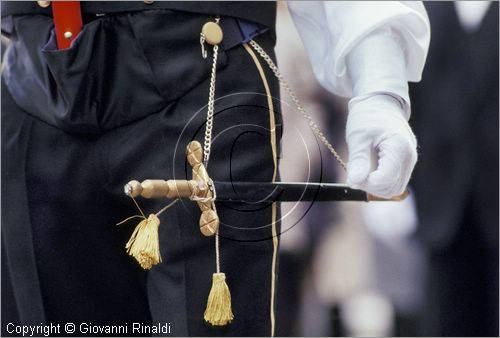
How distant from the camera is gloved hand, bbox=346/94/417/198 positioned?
80 centimetres

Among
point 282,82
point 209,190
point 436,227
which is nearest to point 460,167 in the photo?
point 436,227

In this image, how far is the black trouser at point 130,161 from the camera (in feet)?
2.64

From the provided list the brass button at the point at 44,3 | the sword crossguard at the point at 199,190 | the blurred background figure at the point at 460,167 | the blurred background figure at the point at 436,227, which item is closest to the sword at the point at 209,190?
the sword crossguard at the point at 199,190

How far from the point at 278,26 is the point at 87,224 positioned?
1.05 feet

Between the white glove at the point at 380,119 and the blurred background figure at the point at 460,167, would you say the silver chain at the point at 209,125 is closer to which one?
the white glove at the point at 380,119

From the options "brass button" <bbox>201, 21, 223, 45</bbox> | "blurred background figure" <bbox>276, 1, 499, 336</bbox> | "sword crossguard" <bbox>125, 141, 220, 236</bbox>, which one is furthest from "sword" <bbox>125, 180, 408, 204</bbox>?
"blurred background figure" <bbox>276, 1, 499, 336</bbox>

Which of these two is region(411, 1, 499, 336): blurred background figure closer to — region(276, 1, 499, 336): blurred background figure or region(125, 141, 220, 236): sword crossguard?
region(276, 1, 499, 336): blurred background figure

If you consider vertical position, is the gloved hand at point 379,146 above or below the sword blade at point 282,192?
above

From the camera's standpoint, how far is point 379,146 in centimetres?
81

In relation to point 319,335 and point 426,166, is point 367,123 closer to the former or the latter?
point 426,166

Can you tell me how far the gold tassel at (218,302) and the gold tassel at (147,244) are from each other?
2.3 inches

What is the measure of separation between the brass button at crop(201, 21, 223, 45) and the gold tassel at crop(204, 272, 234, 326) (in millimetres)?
229

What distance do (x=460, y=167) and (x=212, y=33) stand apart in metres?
0.96

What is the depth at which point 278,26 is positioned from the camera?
0.95 metres
